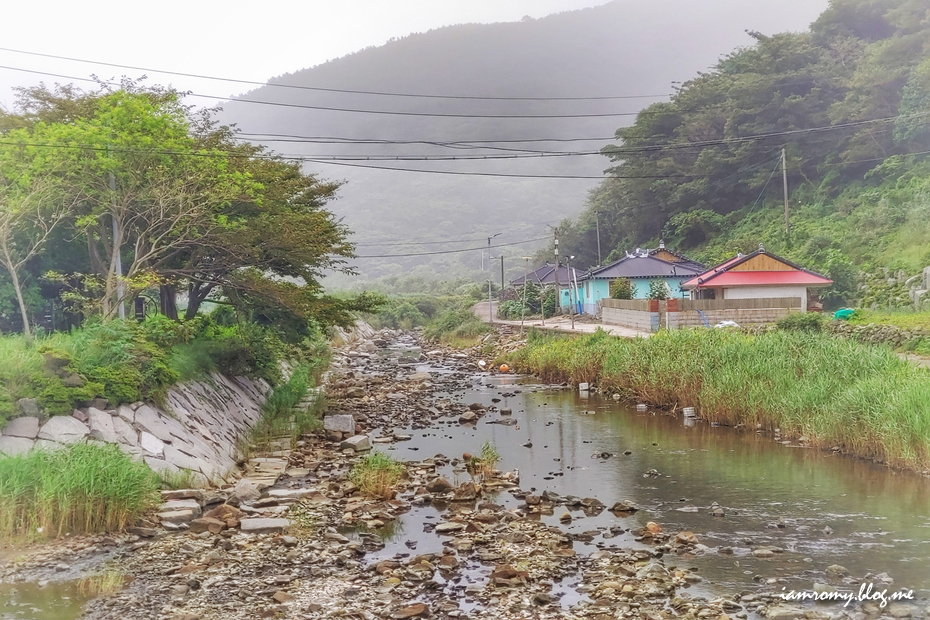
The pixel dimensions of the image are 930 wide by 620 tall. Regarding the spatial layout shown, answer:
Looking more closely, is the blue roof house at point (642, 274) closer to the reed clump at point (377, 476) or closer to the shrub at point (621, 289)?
the shrub at point (621, 289)

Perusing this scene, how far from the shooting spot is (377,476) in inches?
615

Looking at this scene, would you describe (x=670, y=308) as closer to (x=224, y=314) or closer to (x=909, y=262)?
(x=909, y=262)

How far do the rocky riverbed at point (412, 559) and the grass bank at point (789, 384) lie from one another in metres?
5.27

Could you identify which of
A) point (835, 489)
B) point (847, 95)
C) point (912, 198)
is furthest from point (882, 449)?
point (847, 95)

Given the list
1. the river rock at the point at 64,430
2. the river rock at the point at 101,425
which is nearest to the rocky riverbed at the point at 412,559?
the river rock at the point at 101,425

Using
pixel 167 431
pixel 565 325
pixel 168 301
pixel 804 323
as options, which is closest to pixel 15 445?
pixel 167 431

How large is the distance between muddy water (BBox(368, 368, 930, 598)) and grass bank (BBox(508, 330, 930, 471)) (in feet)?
2.18

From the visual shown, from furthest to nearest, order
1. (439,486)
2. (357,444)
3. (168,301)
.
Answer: (168,301), (357,444), (439,486)

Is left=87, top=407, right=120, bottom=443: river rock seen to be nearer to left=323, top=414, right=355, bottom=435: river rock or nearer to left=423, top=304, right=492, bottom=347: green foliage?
left=323, top=414, right=355, bottom=435: river rock

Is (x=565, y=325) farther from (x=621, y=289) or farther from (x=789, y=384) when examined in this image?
(x=789, y=384)

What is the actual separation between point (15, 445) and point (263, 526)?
15.2 ft

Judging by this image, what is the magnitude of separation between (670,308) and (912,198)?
84.1ft

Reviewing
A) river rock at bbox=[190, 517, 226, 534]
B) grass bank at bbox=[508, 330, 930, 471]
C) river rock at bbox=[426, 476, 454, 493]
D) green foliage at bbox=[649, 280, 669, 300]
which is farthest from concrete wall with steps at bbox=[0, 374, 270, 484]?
green foliage at bbox=[649, 280, 669, 300]

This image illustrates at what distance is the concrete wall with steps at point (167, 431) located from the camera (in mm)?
13633
